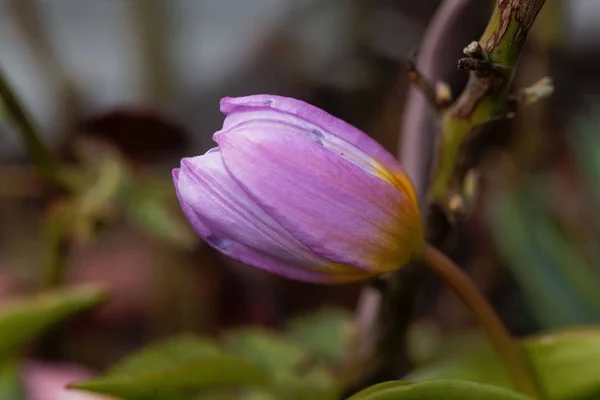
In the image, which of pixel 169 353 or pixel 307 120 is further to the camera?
pixel 169 353

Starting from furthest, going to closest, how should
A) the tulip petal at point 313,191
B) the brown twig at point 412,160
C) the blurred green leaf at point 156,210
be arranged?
the blurred green leaf at point 156,210 → the brown twig at point 412,160 → the tulip petal at point 313,191

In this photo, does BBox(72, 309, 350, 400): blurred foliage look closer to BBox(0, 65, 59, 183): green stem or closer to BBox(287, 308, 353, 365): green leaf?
BBox(287, 308, 353, 365): green leaf

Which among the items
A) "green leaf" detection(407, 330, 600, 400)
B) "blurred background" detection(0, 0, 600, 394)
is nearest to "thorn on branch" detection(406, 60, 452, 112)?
"blurred background" detection(0, 0, 600, 394)

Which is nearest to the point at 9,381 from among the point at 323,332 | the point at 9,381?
the point at 9,381

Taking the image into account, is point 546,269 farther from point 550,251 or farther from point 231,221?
point 231,221

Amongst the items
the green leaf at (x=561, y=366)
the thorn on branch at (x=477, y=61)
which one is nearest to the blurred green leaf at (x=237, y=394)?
the green leaf at (x=561, y=366)

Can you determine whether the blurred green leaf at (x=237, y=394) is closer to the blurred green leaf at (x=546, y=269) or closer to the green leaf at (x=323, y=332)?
the green leaf at (x=323, y=332)
